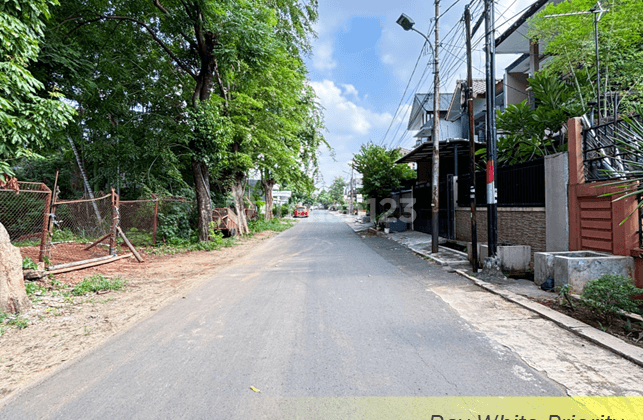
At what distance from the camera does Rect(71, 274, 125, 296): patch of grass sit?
22.5ft

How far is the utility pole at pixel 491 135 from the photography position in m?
8.59

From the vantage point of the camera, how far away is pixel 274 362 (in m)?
3.75

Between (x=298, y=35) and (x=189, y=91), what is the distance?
24.7 ft

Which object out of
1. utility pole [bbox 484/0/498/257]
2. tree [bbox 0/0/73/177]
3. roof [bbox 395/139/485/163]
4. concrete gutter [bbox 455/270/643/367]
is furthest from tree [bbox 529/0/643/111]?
tree [bbox 0/0/73/177]

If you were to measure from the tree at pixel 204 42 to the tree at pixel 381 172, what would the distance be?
8506 millimetres

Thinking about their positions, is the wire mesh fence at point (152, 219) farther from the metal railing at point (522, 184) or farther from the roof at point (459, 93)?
the roof at point (459, 93)

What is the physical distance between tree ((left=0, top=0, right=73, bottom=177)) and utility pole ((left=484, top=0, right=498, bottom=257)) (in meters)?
9.37

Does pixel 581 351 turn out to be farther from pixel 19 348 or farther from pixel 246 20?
pixel 246 20

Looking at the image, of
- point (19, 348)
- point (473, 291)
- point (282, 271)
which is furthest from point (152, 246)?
point (473, 291)

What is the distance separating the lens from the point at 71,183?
20.3m

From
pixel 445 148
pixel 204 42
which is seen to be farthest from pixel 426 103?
pixel 204 42

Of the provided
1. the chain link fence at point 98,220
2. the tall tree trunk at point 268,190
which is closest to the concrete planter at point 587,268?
the chain link fence at point 98,220

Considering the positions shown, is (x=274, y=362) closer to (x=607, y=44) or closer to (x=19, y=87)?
(x=19, y=87)

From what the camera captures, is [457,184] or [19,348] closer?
[19,348]
